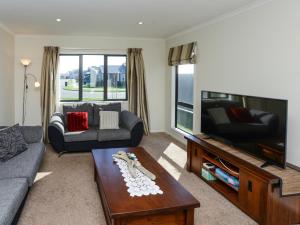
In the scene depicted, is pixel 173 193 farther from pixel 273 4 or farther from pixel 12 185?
pixel 273 4

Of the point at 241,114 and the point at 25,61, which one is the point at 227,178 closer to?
the point at 241,114

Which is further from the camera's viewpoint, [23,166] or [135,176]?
[23,166]

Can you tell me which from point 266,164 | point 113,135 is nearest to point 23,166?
point 113,135

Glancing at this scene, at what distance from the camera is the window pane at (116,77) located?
6.96 m

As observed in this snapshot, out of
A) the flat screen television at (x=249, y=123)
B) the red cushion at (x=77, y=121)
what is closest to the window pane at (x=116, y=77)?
the red cushion at (x=77, y=121)

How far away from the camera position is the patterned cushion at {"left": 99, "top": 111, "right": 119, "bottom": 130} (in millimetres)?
5707

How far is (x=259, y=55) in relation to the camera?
3.68 metres

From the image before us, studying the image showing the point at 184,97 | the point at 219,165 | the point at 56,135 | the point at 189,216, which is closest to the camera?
the point at 189,216

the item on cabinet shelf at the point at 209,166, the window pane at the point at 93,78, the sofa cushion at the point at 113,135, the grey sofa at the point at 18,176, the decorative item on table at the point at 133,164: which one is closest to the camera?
the grey sofa at the point at 18,176

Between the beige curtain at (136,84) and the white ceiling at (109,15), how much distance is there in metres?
0.85

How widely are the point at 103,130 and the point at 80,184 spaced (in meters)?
1.71

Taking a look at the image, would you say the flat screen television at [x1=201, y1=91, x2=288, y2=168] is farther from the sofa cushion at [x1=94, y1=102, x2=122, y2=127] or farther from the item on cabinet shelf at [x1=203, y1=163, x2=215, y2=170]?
the sofa cushion at [x1=94, y1=102, x2=122, y2=127]

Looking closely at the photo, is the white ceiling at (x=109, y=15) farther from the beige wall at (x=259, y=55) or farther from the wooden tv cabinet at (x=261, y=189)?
the wooden tv cabinet at (x=261, y=189)

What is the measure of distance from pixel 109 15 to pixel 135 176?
2.61 metres
